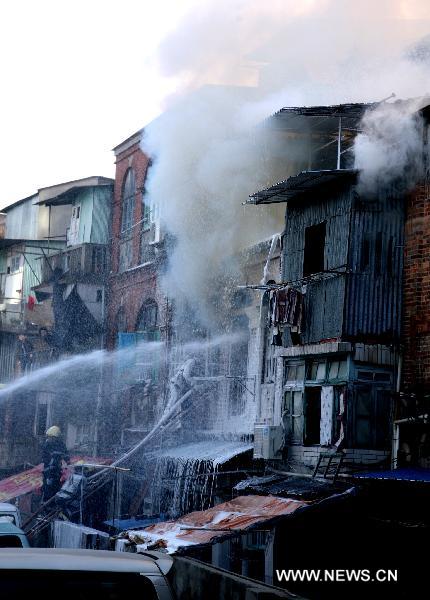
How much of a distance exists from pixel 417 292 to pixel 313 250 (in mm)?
2671

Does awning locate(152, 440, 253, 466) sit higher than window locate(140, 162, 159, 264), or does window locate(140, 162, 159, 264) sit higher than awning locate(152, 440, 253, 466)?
window locate(140, 162, 159, 264)

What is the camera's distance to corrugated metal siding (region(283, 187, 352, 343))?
1588cm

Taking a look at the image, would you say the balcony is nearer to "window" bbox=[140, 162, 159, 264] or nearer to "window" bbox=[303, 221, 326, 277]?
"window" bbox=[140, 162, 159, 264]

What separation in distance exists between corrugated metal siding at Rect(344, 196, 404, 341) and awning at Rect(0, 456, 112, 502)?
11449mm

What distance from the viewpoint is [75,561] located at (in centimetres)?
522

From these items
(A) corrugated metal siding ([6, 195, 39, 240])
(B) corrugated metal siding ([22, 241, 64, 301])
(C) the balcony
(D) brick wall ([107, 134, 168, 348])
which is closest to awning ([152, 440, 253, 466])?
(D) brick wall ([107, 134, 168, 348])

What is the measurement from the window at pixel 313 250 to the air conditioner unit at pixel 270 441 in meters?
3.06

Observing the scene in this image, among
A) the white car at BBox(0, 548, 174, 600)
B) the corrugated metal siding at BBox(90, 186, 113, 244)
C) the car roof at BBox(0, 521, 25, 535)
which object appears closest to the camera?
the white car at BBox(0, 548, 174, 600)

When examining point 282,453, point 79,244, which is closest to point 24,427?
point 79,244

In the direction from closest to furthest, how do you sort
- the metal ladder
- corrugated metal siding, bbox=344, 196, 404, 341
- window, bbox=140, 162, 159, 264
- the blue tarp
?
the blue tarp, the metal ladder, corrugated metal siding, bbox=344, 196, 404, 341, window, bbox=140, 162, 159, 264

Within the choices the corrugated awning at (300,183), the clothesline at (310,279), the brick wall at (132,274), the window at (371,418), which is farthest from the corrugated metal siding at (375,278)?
the brick wall at (132,274)

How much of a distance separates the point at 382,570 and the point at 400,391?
10.0 ft

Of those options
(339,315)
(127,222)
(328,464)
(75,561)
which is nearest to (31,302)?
(127,222)

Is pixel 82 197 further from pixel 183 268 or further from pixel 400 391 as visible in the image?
pixel 400 391
